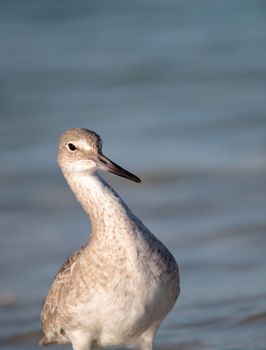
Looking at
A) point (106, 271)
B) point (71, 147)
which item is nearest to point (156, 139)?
point (71, 147)

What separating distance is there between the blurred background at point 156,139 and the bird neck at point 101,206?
5.26 ft

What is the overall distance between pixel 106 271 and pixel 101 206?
412 millimetres

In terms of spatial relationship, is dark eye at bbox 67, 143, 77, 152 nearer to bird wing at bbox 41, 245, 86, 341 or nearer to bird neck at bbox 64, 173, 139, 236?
bird neck at bbox 64, 173, 139, 236

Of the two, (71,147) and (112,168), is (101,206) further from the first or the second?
(71,147)

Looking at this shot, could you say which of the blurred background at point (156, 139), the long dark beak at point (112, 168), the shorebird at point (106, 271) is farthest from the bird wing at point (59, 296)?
the blurred background at point (156, 139)

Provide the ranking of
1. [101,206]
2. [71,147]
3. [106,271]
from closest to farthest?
1. [106,271]
2. [101,206]
3. [71,147]

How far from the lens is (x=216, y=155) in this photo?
12.9 metres

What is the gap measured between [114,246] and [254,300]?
7.43 ft

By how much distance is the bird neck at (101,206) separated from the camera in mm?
7484

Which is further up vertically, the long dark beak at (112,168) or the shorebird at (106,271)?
the long dark beak at (112,168)

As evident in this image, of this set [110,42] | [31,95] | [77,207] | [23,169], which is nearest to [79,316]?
[77,207]

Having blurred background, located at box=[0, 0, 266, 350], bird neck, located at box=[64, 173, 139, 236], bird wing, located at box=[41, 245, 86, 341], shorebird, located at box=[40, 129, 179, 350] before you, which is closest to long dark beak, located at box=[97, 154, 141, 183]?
shorebird, located at box=[40, 129, 179, 350]

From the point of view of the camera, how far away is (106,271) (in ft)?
24.4

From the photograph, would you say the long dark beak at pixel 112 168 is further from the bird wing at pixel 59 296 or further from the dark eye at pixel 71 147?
the bird wing at pixel 59 296
